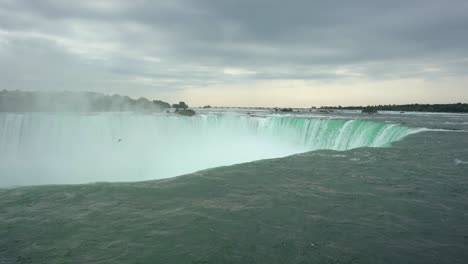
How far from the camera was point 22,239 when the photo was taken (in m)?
5.43

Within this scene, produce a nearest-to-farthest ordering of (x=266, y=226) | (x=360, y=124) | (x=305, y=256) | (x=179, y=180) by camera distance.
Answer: (x=305, y=256) < (x=266, y=226) < (x=179, y=180) < (x=360, y=124)


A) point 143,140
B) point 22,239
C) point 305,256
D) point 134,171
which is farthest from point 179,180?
point 143,140

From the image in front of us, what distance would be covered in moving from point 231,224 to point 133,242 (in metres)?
1.77

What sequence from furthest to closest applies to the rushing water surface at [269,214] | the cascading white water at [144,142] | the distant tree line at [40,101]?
1. the distant tree line at [40,101]
2. the cascading white water at [144,142]
3. the rushing water surface at [269,214]

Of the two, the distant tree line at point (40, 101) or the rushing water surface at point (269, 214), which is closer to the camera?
the rushing water surface at point (269, 214)

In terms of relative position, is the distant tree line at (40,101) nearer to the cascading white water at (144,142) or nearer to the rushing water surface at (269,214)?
the cascading white water at (144,142)

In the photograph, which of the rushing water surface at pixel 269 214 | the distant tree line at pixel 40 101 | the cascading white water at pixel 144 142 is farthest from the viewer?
the distant tree line at pixel 40 101

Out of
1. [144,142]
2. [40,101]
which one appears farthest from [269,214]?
[40,101]

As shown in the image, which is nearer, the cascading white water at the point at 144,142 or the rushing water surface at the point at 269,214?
the rushing water surface at the point at 269,214

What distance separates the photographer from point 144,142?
25812 millimetres

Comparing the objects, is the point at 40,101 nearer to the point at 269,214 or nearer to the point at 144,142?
the point at 144,142

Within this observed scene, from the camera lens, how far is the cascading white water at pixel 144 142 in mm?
20234

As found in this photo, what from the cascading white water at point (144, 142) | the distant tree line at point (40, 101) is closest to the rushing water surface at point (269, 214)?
the cascading white water at point (144, 142)

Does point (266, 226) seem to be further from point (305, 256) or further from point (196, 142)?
point (196, 142)
